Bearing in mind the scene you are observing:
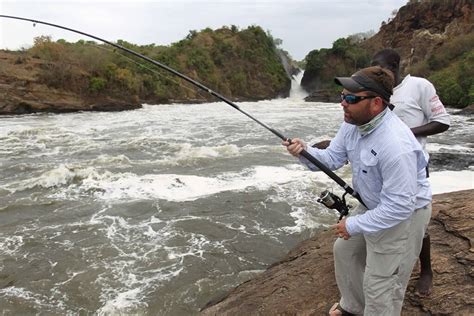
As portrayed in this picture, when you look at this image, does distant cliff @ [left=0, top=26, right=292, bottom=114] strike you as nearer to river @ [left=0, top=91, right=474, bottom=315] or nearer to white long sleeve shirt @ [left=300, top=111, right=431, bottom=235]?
river @ [left=0, top=91, right=474, bottom=315]

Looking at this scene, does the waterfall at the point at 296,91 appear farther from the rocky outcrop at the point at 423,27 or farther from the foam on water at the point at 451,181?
the foam on water at the point at 451,181

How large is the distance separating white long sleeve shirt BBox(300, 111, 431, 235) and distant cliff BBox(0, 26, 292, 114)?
17.4 m

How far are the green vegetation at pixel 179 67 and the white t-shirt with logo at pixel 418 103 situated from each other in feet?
68.5

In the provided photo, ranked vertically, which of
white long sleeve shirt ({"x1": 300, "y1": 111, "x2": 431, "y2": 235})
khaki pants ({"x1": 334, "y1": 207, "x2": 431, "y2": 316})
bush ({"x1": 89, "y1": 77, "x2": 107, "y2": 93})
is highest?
bush ({"x1": 89, "y1": 77, "x2": 107, "y2": 93})

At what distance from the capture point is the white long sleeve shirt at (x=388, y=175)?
221 cm

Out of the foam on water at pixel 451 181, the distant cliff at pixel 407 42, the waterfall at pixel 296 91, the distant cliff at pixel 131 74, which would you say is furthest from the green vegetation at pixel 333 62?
the foam on water at pixel 451 181

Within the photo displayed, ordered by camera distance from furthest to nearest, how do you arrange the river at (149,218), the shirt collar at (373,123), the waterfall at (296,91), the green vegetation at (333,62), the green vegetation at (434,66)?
1. the waterfall at (296,91)
2. the green vegetation at (333,62)
3. the green vegetation at (434,66)
4. the river at (149,218)
5. the shirt collar at (373,123)

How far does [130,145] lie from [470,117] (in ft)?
59.8

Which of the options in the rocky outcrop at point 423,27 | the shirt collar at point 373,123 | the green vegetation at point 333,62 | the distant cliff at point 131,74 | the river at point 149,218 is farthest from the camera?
the green vegetation at point 333,62

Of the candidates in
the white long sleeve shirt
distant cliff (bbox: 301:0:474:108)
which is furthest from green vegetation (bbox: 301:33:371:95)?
the white long sleeve shirt

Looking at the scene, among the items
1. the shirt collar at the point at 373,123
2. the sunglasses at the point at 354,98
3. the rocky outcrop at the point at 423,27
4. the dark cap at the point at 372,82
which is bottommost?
the shirt collar at the point at 373,123

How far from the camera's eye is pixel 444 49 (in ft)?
131

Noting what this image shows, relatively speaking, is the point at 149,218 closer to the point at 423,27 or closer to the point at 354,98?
the point at 354,98

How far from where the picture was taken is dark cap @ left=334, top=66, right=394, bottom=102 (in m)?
2.26
